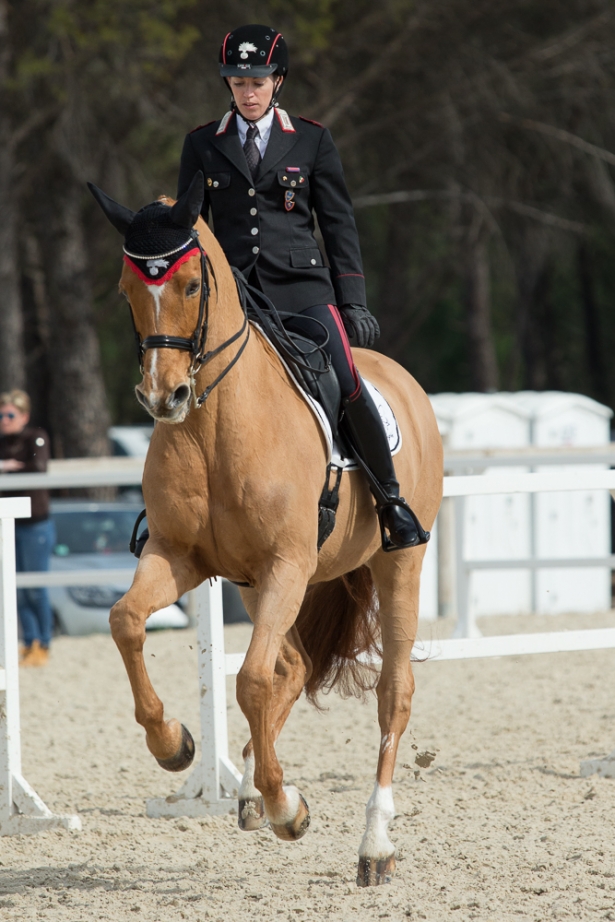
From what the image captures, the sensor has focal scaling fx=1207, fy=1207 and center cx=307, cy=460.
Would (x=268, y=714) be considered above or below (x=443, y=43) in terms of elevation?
below

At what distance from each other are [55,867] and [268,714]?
4.92 feet

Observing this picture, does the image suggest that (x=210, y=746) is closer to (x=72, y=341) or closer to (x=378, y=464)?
(x=378, y=464)

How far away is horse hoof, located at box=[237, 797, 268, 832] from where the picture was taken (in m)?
4.80

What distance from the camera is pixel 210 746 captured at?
5.70 m

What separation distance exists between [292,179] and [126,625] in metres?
1.80

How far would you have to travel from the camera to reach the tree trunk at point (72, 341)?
1588 centimetres

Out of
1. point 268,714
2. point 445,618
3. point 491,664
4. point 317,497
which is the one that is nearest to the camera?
point 268,714

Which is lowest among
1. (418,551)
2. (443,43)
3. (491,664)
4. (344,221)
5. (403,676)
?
(491,664)

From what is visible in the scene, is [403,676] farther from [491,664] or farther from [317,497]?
[491,664]

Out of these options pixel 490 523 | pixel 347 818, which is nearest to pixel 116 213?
pixel 347 818

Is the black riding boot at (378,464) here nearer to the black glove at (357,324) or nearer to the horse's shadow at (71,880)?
the black glove at (357,324)

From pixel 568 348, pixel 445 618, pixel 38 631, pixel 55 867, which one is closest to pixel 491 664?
pixel 445 618

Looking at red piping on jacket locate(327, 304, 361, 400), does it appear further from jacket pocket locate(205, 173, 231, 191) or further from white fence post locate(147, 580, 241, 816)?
white fence post locate(147, 580, 241, 816)

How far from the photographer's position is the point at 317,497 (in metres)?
4.38
